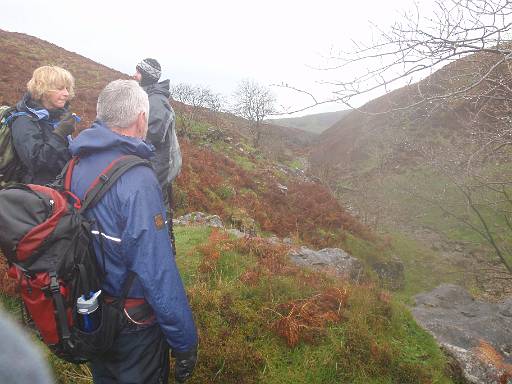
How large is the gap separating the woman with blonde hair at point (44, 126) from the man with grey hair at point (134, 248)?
1.11 meters

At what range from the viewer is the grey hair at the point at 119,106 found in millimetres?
2221

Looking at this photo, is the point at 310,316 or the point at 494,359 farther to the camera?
the point at 494,359

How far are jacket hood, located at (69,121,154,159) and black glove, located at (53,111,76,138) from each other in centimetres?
117

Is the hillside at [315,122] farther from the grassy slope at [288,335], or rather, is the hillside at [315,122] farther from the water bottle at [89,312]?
the water bottle at [89,312]

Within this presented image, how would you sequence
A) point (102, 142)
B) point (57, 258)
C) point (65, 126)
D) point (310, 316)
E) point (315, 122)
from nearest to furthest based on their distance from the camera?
point (57, 258) < point (102, 142) < point (65, 126) < point (310, 316) < point (315, 122)

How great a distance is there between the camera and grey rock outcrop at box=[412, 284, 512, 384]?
4203 mm

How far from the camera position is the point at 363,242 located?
43.0ft

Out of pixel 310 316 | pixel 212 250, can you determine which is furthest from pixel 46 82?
pixel 310 316

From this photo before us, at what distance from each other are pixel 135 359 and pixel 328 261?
5.55m

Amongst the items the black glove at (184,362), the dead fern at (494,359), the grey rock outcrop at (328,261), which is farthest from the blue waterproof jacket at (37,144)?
the dead fern at (494,359)

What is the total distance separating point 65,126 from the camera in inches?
127

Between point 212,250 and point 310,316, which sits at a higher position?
point 212,250

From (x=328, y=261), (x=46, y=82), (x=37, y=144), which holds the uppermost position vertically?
(x=46, y=82)

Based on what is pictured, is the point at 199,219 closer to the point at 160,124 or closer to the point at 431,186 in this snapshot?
the point at 160,124
